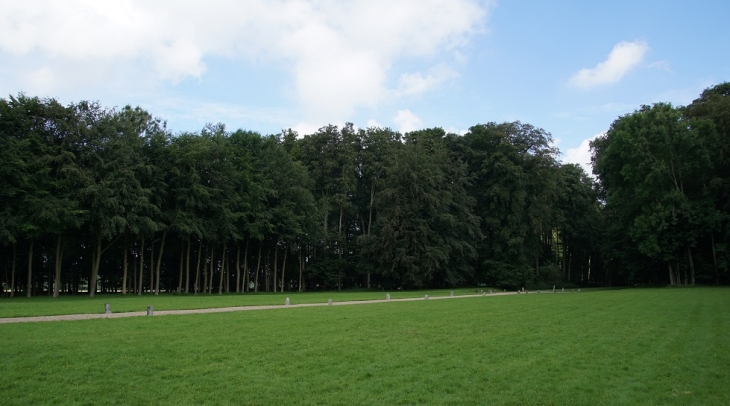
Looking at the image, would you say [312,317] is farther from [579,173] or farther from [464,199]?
[579,173]

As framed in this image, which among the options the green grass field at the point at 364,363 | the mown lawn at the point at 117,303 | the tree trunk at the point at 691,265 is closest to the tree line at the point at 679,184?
the tree trunk at the point at 691,265

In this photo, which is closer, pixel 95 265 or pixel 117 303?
pixel 117 303

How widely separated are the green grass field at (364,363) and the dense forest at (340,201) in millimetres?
24657

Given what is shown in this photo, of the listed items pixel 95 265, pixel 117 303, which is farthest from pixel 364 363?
pixel 95 265

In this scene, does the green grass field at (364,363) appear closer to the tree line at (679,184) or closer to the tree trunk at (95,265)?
the tree trunk at (95,265)

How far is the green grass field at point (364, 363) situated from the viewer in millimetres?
8469

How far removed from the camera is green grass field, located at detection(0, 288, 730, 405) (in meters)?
8.47

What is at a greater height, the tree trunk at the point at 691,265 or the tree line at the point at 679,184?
the tree line at the point at 679,184

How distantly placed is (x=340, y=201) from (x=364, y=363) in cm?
4762

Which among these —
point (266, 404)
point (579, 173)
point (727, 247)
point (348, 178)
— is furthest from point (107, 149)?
point (579, 173)

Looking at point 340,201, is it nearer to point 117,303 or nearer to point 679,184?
point 117,303

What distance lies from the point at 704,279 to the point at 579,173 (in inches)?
976

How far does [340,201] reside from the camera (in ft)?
191

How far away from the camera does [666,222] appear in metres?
50.6
